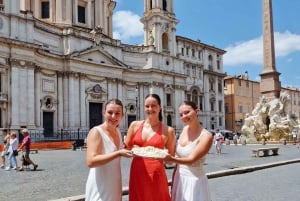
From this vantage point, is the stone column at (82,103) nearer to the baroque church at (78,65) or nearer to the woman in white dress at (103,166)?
the baroque church at (78,65)

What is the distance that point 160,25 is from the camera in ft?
159

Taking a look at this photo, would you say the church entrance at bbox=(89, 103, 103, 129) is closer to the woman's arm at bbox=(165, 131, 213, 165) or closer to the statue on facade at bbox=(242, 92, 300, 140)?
the statue on facade at bbox=(242, 92, 300, 140)

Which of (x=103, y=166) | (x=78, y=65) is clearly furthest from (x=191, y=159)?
(x=78, y=65)

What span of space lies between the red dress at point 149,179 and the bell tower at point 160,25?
45.2 meters

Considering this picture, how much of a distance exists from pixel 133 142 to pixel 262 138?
30540 millimetres

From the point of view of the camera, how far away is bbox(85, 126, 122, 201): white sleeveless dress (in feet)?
12.4

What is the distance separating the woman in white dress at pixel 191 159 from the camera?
3.86 m

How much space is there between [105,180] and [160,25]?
150 ft

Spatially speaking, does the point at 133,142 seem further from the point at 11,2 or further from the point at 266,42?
the point at 11,2

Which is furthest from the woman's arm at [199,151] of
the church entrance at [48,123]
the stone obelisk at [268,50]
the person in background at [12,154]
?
the church entrance at [48,123]

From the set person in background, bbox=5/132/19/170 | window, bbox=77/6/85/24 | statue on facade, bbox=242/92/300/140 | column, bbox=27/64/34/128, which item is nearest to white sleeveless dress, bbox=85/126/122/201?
person in background, bbox=5/132/19/170

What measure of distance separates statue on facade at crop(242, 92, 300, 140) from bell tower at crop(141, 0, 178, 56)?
60.5ft

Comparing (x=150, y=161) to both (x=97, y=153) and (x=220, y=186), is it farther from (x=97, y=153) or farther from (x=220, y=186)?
(x=220, y=186)

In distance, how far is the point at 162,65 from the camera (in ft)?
160
